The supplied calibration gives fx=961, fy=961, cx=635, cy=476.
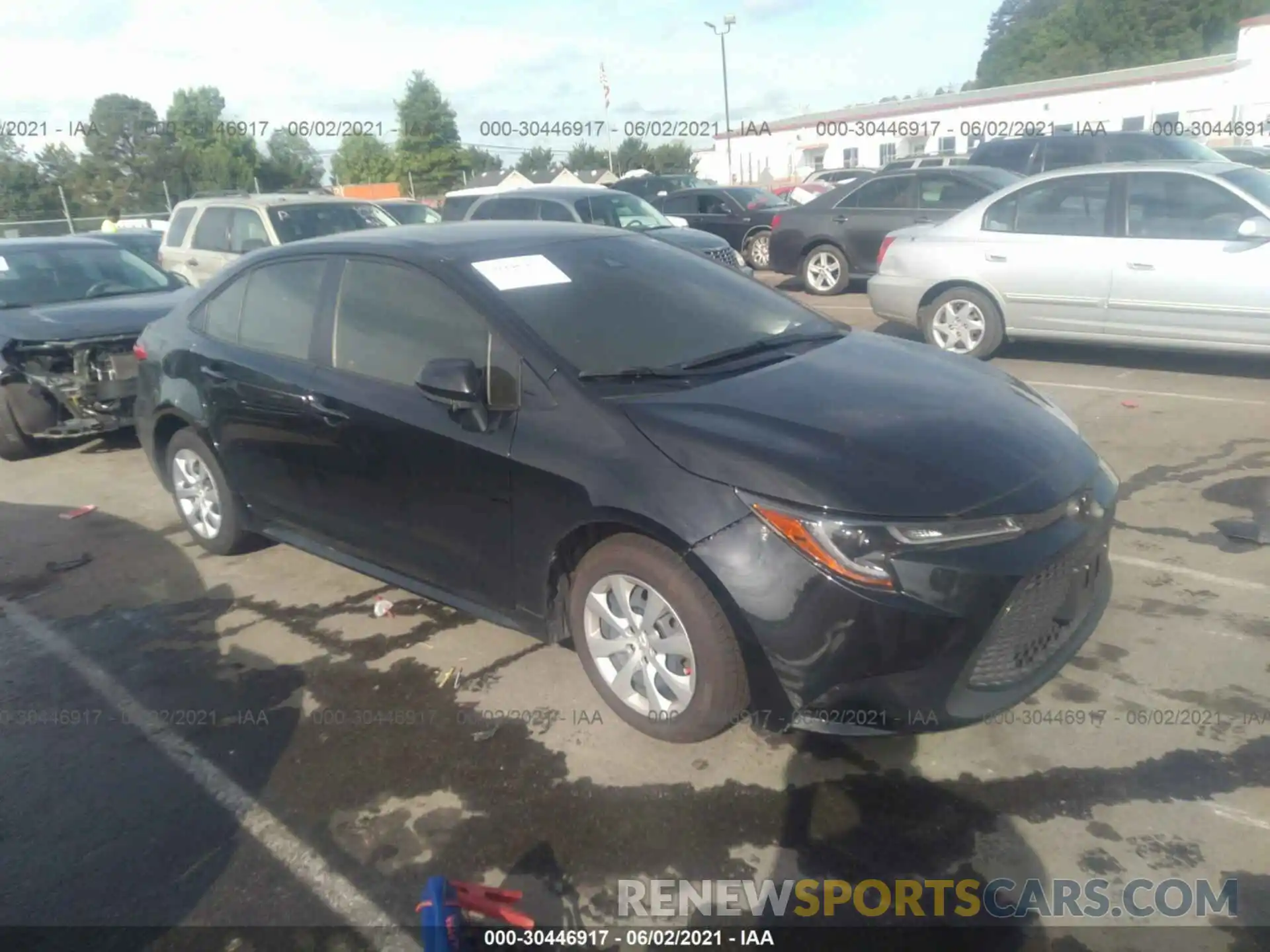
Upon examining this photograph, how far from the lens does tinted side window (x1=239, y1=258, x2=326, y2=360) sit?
4.24 meters

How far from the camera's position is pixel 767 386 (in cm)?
342

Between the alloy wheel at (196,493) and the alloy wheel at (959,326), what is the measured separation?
5.83m

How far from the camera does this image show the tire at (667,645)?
2.92 meters

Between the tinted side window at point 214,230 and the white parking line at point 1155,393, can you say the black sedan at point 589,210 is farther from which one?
the white parking line at point 1155,393

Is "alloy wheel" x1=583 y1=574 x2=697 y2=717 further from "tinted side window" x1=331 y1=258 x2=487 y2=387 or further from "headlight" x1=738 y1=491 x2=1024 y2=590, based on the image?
"tinted side window" x1=331 y1=258 x2=487 y2=387

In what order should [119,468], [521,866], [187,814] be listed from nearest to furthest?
1. [521,866]
2. [187,814]
3. [119,468]

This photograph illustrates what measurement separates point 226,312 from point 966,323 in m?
5.98

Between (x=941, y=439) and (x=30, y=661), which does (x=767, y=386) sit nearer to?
(x=941, y=439)

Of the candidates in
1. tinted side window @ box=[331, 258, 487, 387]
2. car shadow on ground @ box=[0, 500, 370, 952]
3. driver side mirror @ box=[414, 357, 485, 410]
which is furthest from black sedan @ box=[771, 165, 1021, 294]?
car shadow on ground @ box=[0, 500, 370, 952]

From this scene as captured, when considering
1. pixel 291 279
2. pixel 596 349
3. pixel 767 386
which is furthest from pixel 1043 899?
pixel 291 279

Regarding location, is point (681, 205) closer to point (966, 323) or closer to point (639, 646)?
point (966, 323)

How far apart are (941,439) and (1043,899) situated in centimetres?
136

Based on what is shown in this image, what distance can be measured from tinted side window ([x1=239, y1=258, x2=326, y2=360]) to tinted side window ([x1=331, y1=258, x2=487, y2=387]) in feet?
0.75

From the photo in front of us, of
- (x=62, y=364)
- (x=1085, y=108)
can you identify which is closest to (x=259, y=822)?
(x=62, y=364)
